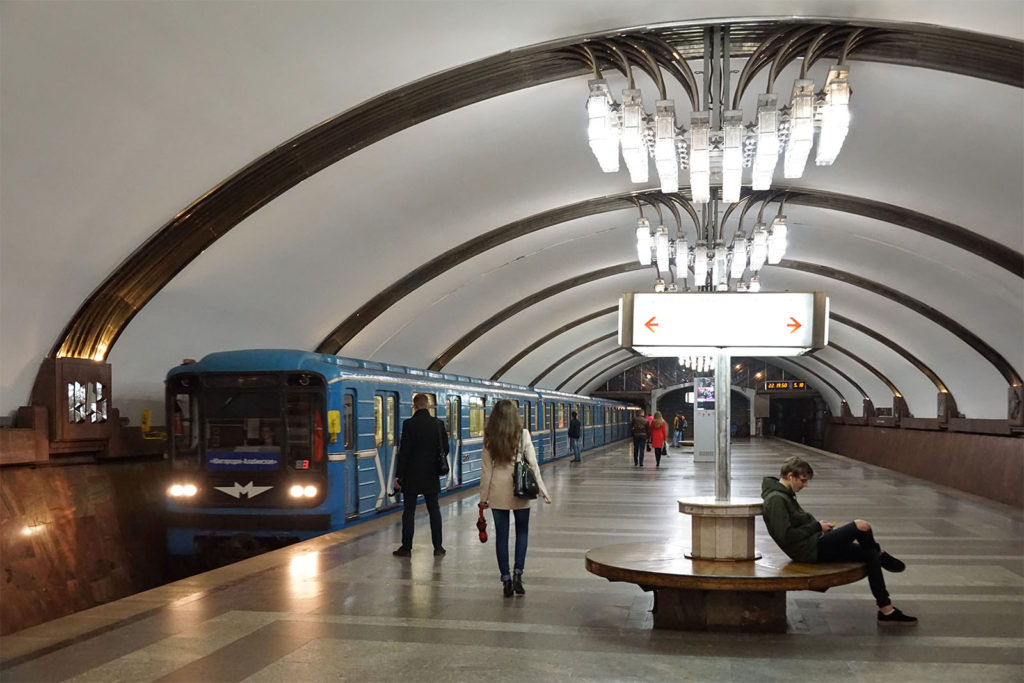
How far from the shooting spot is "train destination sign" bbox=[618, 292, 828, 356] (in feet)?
21.8

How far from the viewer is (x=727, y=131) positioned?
840cm

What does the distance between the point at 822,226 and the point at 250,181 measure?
1209cm

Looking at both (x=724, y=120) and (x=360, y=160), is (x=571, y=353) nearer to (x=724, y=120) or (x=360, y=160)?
(x=360, y=160)

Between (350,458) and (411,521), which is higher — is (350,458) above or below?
above

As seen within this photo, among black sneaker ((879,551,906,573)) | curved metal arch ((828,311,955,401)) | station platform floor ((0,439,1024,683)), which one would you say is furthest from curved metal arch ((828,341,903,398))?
black sneaker ((879,551,906,573))

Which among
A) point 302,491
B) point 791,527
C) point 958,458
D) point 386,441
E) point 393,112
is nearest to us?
point 791,527

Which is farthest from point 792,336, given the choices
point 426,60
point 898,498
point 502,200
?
point 898,498

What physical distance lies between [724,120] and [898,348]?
70.4 feet

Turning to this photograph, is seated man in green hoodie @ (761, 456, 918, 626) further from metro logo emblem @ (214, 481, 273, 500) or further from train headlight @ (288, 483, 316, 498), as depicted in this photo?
metro logo emblem @ (214, 481, 273, 500)

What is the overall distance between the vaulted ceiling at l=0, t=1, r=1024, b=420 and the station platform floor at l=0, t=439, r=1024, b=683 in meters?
3.94

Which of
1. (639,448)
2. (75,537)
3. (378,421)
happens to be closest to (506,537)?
(75,537)

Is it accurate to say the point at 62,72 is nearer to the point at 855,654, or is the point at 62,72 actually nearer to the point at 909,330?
the point at 855,654

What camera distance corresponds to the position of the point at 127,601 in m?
7.32

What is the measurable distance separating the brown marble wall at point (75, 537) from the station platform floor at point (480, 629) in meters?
2.39
